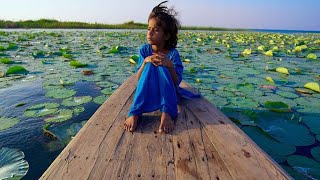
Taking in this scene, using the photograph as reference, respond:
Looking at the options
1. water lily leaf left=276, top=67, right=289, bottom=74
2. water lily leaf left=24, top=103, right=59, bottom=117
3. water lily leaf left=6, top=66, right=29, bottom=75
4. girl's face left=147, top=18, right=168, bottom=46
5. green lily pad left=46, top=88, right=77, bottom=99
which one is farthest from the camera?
water lily leaf left=276, top=67, right=289, bottom=74

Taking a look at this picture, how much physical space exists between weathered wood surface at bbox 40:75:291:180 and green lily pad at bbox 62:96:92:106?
1032 mm

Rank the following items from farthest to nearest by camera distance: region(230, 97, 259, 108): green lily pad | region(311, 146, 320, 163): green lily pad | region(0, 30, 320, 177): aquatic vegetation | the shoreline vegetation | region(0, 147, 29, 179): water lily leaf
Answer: the shoreline vegetation
region(230, 97, 259, 108): green lily pad
region(0, 30, 320, 177): aquatic vegetation
region(311, 146, 320, 163): green lily pad
region(0, 147, 29, 179): water lily leaf

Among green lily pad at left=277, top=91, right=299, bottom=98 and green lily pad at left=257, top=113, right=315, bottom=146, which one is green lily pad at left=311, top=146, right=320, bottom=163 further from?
green lily pad at left=277, top=91, right=299, bottom=98

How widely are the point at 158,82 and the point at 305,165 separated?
973 mm

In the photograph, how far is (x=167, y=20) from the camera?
167 cm

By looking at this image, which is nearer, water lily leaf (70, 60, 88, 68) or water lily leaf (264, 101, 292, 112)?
water lily leaf (264, 101, 292, 112)

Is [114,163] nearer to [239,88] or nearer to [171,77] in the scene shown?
[171,77]

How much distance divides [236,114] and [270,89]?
40.0 inches

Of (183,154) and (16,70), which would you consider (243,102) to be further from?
(16,70)

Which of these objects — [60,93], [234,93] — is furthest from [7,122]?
[234,93]

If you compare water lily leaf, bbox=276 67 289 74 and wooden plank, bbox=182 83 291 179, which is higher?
wooden plank, bbox=182 83 291 179

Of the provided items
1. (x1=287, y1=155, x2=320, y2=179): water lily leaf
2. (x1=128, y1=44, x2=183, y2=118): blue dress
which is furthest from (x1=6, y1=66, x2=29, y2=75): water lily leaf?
(x1=287, y1=155, x2=320, y2=179): water lily leaf

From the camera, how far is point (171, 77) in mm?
1620

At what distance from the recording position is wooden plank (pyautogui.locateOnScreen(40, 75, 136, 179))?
3.15ft
